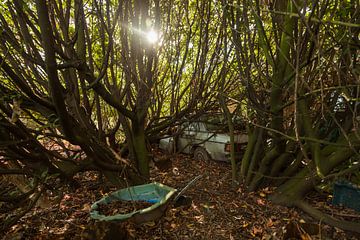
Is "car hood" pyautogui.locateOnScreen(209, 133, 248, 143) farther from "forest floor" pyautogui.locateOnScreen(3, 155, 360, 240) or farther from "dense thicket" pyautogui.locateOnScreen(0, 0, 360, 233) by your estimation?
"forest floor" pyautogui.locateOnScreen(3, 155, 360, 240)

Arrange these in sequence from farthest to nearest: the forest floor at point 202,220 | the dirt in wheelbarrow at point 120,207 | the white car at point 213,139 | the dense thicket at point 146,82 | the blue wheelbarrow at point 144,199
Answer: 1. the white car at point 213,139
2. the dirt in wheelbarrow at point 120,207
3. the forest floor at point 202,220
4. the blue wheelbarrow at point 144,199
5. the dense thicket at point 146,82

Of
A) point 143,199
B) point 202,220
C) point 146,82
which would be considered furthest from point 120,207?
point 146,82

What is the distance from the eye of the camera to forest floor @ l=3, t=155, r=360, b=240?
10.0ft

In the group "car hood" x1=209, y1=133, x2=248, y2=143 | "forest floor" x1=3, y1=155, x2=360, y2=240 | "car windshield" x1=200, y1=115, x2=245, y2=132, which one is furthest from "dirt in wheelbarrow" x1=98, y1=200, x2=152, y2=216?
"car windshield" x1=200, y1=115, x2=245, y2=132

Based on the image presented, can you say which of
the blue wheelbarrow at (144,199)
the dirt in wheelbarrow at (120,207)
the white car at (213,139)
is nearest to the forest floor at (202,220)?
the blue wheelbarrow at (144,199)

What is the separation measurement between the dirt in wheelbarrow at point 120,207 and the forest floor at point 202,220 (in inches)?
10.3

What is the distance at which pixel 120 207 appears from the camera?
3.42 m

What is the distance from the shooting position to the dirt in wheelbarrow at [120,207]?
10.8ft

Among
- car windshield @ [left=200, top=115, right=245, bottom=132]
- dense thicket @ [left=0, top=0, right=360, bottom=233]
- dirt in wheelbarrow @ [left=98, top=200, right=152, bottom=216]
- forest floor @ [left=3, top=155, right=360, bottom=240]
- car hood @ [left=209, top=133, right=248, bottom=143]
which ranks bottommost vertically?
forest floor @ [left=3, top=155, right=360, bottom=240]

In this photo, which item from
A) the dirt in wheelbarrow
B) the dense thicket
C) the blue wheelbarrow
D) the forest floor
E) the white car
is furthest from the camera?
the white car

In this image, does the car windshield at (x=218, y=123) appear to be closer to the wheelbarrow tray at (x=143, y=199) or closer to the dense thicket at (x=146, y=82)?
the dense thicket at (x=146, y=82)

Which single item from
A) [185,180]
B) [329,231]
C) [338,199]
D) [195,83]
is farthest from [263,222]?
[195,83]

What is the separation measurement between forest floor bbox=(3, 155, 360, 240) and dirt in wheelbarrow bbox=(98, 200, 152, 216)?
262 millimetres

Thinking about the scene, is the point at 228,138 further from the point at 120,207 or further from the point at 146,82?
the point at 120,207
